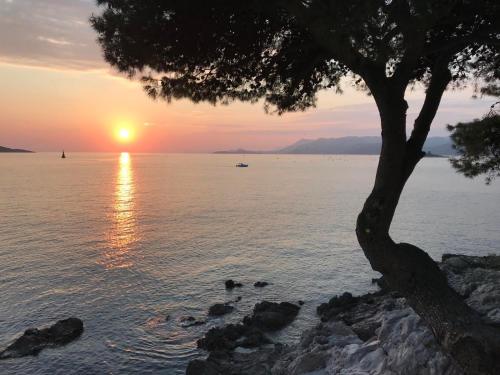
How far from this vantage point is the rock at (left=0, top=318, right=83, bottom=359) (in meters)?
17.1

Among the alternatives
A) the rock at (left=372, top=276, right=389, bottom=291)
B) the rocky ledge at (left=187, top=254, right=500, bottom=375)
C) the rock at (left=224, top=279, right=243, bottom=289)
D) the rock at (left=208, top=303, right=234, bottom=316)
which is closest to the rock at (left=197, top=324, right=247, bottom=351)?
the rocky ledge at (left=187, top=254, right=500, bottom=375)

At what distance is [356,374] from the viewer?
33.4 feet

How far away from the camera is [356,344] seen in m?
12.3

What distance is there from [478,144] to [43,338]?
775 inches

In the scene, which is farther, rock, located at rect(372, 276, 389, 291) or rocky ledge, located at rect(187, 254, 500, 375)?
rock, located at rect(372, 276, 389, 291)

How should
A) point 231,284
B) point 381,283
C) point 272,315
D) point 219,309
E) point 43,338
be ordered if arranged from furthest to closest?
point 231,284 → point 381,283 → point 219,309 → point 272,315 → point 43,338

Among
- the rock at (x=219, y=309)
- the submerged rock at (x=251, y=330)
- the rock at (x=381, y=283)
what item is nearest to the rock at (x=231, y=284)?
the rock at (x=219, y=309)

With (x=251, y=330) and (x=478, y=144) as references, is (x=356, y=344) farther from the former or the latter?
(x=478, y=144)

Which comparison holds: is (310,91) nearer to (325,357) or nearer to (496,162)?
(325,357)

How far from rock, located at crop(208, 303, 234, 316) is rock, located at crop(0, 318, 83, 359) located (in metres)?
6.11

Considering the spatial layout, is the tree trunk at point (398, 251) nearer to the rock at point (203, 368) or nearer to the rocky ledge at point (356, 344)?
the rocky ledge at point (356, 344)

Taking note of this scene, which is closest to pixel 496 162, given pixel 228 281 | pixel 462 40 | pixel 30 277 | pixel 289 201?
pixel 462 40

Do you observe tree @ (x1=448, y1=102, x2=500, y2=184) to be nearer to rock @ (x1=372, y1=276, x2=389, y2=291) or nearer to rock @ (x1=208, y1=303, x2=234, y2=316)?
rock @ (x1=372, y1=276, x2=389, y2=291)

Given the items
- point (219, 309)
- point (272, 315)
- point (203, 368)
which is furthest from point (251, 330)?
point (203, 368)
